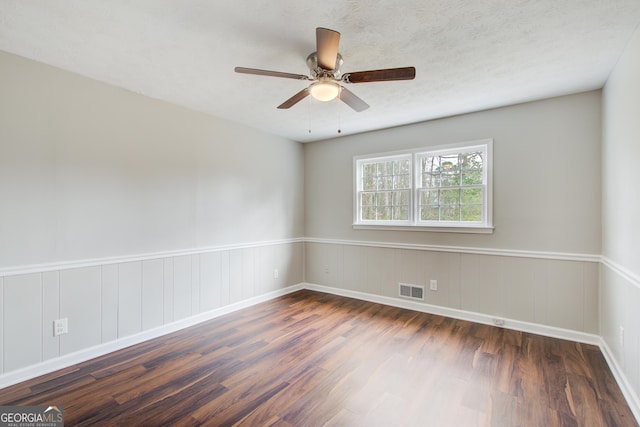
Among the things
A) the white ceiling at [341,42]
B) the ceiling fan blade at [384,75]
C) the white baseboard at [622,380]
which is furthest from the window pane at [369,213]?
the white baseboard at [622,380]

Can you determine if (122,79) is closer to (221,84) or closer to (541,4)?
(221,84)

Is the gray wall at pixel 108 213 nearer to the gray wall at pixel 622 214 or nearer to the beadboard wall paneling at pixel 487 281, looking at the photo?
the beadboard wall paneling at pixel 487 281

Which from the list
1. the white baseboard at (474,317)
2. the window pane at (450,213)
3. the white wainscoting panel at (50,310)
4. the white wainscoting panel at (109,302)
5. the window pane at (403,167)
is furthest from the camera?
the window pane at (403,167)

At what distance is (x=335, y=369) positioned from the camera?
2.48 meters

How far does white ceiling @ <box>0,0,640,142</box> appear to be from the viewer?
1.74 metres

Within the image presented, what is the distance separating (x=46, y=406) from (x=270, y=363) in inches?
60.5

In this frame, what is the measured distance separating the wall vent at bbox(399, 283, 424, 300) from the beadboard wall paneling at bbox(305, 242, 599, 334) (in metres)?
0.06

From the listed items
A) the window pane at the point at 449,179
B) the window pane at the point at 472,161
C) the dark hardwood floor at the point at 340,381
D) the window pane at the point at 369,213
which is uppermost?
the window pane at the point at 472,161

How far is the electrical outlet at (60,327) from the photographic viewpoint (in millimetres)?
2447

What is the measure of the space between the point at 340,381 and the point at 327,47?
2368 millimetres

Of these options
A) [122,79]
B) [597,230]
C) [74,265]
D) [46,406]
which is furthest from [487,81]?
[46,406]

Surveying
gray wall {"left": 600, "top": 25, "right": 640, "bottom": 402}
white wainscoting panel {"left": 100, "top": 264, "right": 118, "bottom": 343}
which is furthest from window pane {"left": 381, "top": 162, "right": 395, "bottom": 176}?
white wainscoting panel {"left": 100, "top": 264, "right": 118, "bottom": 343}

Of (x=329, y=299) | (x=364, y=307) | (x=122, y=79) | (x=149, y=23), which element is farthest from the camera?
(x=329, y=299)

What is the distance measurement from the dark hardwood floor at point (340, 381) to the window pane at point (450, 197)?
1.50 m
